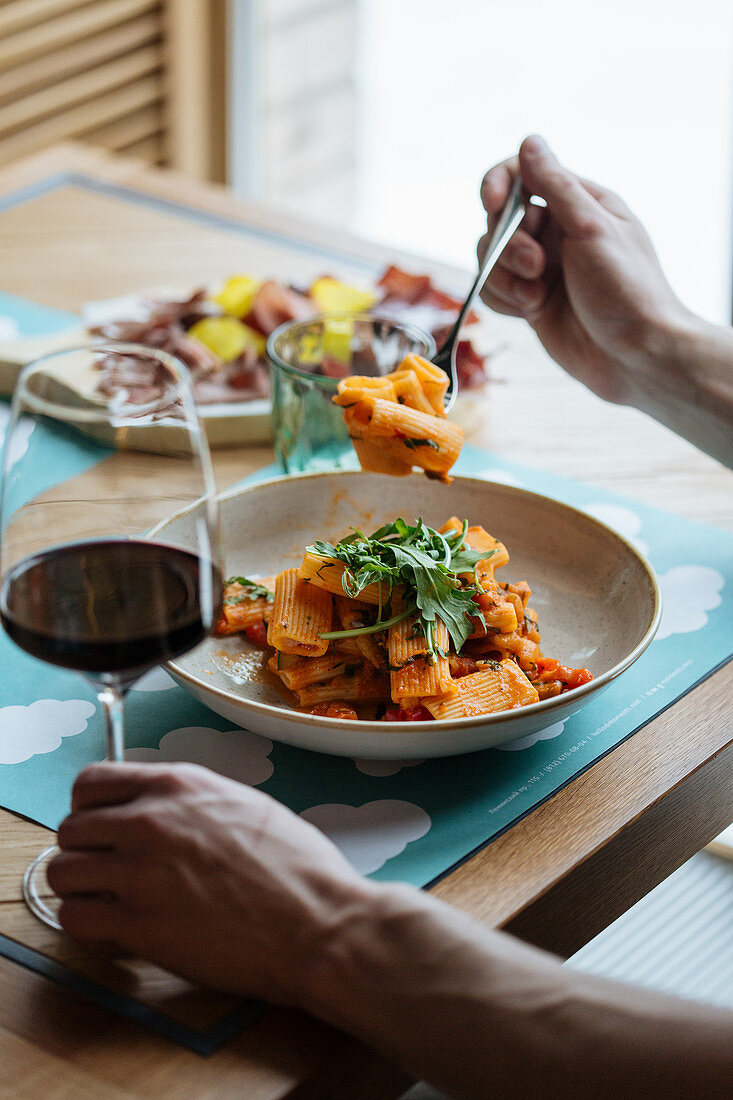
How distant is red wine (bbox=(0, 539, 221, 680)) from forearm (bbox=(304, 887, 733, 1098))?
21cm

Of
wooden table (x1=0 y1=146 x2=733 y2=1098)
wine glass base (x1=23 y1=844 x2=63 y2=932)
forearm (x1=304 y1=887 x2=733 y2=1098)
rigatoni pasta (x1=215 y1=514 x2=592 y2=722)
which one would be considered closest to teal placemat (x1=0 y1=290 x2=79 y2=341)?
wooden table (x1=0 y1=146 x2=733 y2=1098)

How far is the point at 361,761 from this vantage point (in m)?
0.92

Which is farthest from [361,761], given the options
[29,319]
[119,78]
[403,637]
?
[119,78]

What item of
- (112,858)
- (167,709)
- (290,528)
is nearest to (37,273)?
(290,528)

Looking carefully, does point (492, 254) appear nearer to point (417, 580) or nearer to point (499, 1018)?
point (417, 580)

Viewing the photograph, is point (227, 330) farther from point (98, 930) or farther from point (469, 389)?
point (98, 930)

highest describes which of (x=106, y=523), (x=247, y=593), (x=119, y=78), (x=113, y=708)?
(x=106, y=523)

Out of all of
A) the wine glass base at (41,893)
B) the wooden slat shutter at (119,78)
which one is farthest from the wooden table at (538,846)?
the wooden slat shutter at (119,78)

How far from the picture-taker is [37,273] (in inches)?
78.4

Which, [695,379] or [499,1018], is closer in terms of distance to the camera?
[499,1018]

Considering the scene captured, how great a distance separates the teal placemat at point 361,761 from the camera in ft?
2.76

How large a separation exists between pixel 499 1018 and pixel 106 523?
379 mm

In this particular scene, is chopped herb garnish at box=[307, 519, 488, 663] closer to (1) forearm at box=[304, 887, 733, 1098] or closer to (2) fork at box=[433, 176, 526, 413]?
(1) forearm at box=[304, 887, 733, 1098]

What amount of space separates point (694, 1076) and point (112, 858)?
366 millimetres
